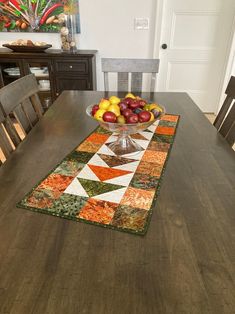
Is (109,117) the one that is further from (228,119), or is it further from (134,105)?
(228,119)

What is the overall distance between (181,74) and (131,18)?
0.97 meters

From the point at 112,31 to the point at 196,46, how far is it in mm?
1101

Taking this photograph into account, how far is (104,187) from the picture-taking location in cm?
90

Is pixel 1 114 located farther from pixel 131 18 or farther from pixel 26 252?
pixel 131 18

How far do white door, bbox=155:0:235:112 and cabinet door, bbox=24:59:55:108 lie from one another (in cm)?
139

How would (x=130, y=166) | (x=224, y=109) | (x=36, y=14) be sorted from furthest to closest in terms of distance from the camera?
1. (x=36, y=14)
2. (x=224, y=109)
3. (x=130, y=166)

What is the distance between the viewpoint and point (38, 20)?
313 cm

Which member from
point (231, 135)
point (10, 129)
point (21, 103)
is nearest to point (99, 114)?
point (10, 129)

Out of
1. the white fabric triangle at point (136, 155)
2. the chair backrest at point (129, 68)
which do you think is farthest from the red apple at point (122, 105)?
the chair backrest at point (129, 68)

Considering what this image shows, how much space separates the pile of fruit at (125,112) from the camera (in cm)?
105

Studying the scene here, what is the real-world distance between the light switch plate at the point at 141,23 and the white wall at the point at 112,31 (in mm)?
36

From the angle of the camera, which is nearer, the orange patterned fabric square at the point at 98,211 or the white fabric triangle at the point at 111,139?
the orange patterned fabric square at the point at 98,211

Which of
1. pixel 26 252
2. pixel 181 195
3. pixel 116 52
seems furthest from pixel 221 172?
pixel 116 52

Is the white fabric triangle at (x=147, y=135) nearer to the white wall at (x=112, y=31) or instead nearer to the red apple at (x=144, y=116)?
the red apple at (x=144, y=116)
